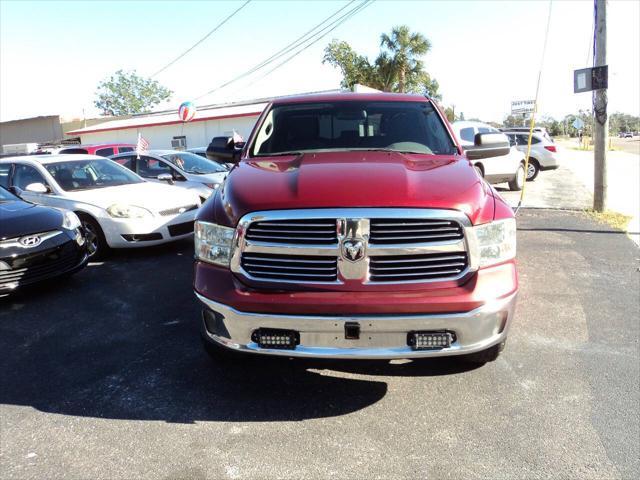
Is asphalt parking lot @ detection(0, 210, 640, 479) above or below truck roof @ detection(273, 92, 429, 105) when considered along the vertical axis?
below

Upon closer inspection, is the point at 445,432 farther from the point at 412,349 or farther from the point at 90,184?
the point at 90,184

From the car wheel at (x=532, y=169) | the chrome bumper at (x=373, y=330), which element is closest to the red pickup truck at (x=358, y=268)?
the chrome bumper at (x=373, y=330)

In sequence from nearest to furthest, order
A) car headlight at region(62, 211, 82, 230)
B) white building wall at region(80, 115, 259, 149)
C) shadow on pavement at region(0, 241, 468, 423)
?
shadow on pavement at region(0, 241, 468, 423) → car headlight at region(62, 211, 82, 230) → white building wall at region(80, 115, 259, 149)

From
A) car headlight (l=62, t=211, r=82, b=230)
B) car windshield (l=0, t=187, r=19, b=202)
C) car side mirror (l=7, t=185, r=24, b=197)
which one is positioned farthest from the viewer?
car side mirror (l=7, t=185, r=24, b=197)

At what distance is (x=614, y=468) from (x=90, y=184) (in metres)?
7.28

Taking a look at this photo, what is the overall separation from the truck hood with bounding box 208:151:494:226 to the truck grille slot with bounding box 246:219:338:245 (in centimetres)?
9

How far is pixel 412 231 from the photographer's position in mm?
2725

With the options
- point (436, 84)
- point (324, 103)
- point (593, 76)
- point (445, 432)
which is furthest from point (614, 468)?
point (436, 84)

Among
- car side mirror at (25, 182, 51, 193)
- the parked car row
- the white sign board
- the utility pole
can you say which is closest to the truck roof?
the parked car row

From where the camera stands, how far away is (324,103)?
14.7 ft

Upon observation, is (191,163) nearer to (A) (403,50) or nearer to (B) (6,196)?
(B) (6,196)

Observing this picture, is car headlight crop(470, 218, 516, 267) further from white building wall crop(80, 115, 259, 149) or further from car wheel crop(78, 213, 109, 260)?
white building wall crop(80, 115, 259, 149)

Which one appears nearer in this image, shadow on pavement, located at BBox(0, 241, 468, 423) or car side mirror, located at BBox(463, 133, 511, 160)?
shadow on pavement, located at BBox(0, 241, 468, 423)

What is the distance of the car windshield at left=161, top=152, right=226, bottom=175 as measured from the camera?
33.8 feet
